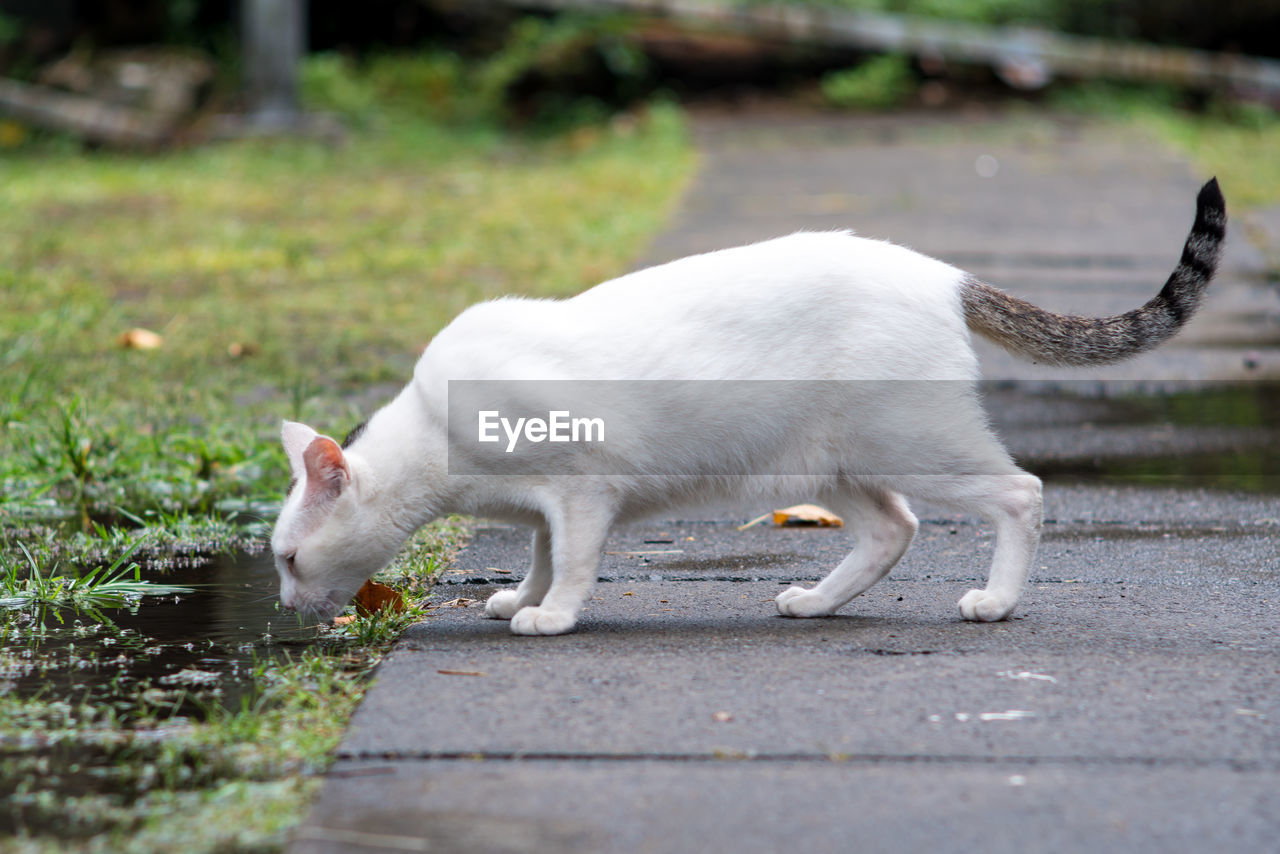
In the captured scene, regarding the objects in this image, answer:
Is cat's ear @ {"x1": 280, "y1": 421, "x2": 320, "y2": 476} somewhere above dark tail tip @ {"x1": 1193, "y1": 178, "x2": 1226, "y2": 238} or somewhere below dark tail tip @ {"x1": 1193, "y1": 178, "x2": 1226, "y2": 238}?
below

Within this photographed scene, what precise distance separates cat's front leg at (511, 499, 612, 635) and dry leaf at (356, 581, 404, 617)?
31 centimetres

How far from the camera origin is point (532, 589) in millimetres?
3631

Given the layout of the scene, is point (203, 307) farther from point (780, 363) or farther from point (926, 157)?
point (926, 157)

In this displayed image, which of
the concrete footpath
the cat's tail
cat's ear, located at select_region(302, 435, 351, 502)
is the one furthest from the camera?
the cat's tail

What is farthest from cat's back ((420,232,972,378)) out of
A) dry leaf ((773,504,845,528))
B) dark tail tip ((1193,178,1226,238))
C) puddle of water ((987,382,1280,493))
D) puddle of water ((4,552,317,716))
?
puddle of water ((987,382,1280,493))

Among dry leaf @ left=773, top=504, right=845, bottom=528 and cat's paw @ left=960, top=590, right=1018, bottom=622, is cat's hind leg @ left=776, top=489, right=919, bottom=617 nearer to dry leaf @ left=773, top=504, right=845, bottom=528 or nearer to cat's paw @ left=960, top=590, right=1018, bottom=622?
cat's paw @ left=960, top=590, right=1018, bottom=622

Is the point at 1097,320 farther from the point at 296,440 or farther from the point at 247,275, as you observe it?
the point at 247,275

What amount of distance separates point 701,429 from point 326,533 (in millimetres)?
918

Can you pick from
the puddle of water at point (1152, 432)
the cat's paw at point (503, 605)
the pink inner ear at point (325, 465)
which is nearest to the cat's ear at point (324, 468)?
the pink inner ear at point (325, 465)

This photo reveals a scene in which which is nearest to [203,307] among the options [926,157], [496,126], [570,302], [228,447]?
[228,447]

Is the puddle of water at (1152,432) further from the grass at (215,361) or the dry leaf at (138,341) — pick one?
the dry leaf at (138,341)

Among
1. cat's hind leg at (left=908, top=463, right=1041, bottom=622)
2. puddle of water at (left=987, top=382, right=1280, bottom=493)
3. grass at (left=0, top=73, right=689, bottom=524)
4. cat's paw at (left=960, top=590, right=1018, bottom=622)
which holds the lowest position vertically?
grass at (left=0, top=73, right=689, bottom=524)

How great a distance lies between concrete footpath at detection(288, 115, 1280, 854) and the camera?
7.57 ft

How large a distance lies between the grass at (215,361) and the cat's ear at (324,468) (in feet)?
1.07
